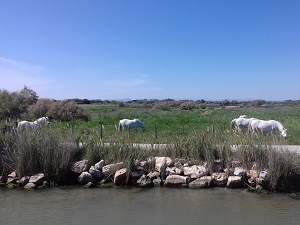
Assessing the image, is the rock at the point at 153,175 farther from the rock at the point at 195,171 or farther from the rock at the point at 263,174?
the rock at the point at 263,174

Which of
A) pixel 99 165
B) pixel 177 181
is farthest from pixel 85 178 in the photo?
pixel 177 181

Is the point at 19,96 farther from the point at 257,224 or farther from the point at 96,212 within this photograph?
the point at 257,224

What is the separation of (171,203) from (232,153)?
161 inches

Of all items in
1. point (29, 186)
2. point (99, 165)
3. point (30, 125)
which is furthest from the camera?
point (30, 125)

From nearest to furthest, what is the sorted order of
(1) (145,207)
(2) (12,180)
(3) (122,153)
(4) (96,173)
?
(1) (145,207)
(2) (12,180)
(4) (96,173)
(3) (122,153)

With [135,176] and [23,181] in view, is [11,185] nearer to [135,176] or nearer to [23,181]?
[23,181]

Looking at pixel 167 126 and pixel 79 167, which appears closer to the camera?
pixel 79 167

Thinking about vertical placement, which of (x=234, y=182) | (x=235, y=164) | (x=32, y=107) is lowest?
(x=234, y=182)

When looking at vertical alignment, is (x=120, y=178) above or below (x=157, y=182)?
above

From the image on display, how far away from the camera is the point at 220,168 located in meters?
14.1

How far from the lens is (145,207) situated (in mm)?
11383

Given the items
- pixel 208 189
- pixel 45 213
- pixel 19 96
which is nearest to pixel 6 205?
pixel 45 213

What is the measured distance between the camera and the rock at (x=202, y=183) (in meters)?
13.5

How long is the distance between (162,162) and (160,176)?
56cm
